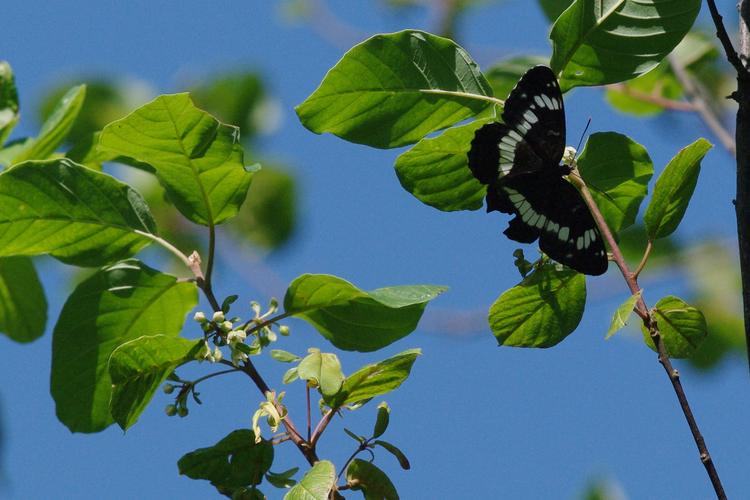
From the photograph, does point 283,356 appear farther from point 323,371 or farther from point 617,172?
point 617,172

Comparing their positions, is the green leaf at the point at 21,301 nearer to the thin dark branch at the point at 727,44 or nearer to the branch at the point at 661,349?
the branch at the point at 661,349

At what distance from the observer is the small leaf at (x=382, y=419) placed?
131 centimetres

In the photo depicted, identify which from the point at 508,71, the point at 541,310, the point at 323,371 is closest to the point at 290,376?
the point at 323,371

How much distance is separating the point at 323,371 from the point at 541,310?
32 cm

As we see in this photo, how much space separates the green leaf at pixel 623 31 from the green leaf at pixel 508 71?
1.92ft

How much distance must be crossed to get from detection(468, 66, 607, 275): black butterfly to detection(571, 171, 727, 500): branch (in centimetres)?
2

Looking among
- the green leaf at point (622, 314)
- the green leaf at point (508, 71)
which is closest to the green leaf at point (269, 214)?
the green leaf at point (508, 71)

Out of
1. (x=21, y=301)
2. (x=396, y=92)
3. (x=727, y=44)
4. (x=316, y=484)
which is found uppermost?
(x=727, y=44)

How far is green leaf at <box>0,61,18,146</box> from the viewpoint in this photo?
5.96 ft

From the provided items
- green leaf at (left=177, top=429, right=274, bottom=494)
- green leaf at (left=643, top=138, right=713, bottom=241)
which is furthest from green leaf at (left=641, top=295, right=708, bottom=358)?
green leaf at (left=177, top=429, right=274, bottom=494)

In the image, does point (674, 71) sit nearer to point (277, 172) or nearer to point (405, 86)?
point (405, 86)

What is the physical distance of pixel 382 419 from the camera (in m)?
1.32

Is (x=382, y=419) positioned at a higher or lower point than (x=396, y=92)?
lower

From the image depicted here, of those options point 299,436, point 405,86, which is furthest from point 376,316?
point 405,86
